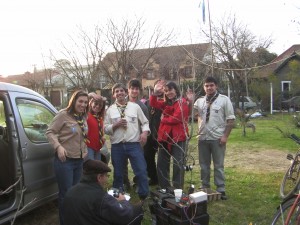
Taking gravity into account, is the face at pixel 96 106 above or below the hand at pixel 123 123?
above

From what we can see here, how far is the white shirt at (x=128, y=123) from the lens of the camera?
5000 millimetres

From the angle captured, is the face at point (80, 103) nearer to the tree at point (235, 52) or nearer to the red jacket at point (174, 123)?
the red jacket at point (174, 123)

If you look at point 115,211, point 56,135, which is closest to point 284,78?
point 56,135

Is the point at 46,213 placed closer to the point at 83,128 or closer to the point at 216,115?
the point at 83,128

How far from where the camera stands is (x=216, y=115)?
548cm

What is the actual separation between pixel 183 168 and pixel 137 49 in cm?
1687

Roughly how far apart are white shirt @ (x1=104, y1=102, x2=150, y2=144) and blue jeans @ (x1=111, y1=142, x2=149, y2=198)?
91 mm

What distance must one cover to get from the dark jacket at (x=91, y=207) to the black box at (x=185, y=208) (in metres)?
0.85

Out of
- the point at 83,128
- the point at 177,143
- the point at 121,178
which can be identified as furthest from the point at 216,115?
the point at 83,128

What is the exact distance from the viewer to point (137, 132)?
200 inches

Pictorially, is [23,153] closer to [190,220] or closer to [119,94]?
[119,94]

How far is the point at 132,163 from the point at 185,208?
60.5 inches

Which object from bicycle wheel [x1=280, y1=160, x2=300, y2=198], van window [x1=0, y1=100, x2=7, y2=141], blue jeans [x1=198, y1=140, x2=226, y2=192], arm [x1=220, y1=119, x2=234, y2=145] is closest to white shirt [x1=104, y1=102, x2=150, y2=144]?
blue jeans [x1=198, y1=140, x2=226, y2=192]

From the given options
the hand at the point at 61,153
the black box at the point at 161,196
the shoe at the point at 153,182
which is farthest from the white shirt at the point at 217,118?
the hand at the point at 61,153
